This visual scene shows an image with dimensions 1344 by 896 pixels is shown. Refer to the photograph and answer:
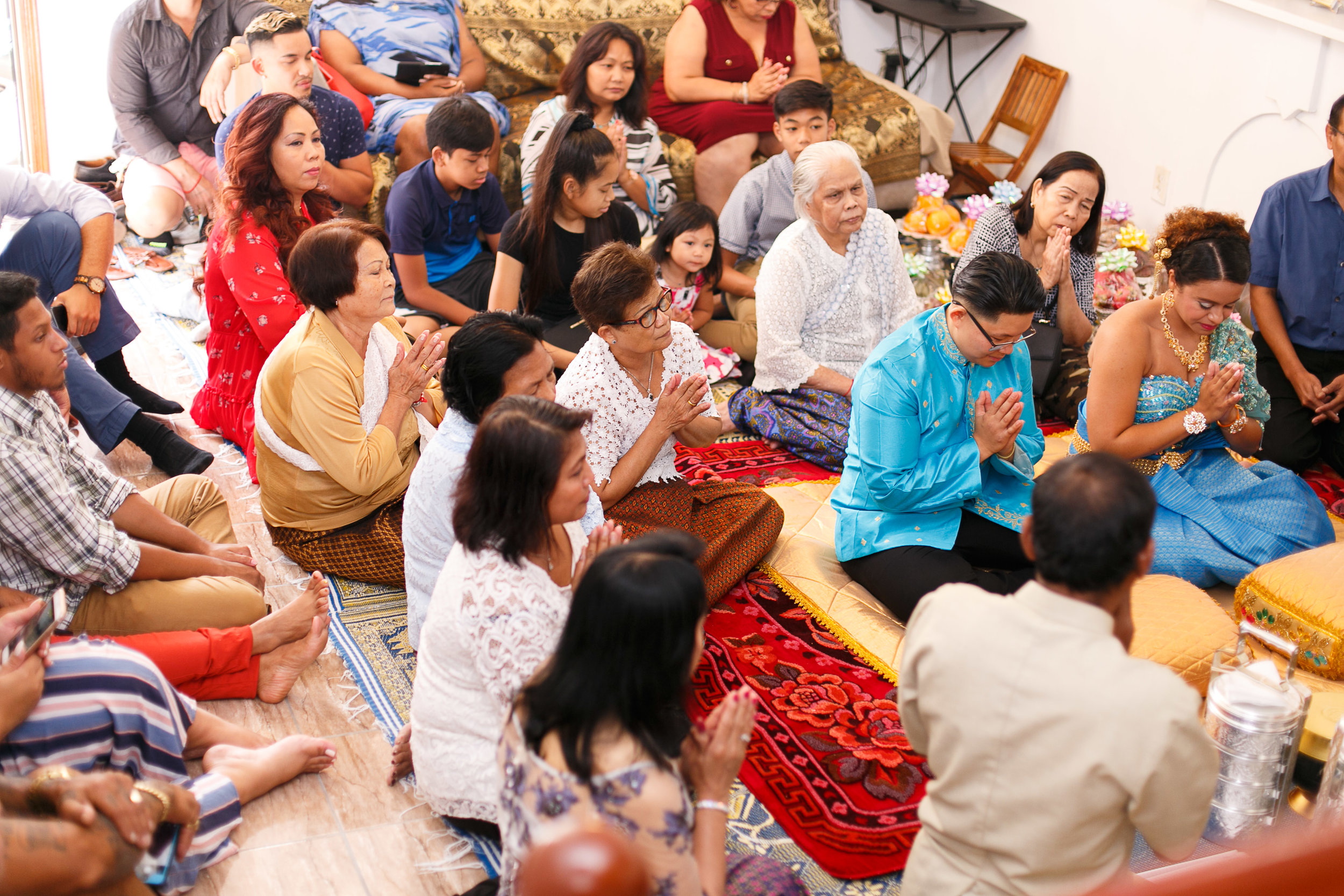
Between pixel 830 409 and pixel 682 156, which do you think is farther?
pixel 682 156

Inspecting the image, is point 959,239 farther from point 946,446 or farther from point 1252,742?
point 1252,742

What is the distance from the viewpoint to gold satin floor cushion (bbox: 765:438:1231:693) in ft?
8.47

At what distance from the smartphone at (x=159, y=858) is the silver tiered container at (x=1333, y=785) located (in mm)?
2097

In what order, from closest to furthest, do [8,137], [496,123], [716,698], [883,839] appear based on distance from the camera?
[883,839] < [716,698] < [496,123] < [8,137]

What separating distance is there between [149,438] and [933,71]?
5.42 metres

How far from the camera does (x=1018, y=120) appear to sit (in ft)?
21.7

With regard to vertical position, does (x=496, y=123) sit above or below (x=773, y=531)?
above

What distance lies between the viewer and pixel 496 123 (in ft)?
17.6

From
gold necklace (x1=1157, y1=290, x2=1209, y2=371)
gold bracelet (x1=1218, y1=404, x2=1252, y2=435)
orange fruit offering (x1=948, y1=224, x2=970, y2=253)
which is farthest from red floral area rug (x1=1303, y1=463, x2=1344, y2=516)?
orange fruit offering (x1=948, y1=224, x2=970, y2=253)

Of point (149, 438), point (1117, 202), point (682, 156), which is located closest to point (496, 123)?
point (682, 156)

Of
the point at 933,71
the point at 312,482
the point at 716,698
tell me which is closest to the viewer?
the point at 716,698

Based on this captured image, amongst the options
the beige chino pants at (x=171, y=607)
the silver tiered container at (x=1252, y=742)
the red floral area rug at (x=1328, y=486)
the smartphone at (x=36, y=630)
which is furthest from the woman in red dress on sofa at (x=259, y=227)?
the red floral area rug at (x=1328, y=486)

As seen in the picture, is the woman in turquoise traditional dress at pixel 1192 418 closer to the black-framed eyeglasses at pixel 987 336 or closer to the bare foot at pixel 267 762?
the black-framed eyeglasses at pixel 987 336

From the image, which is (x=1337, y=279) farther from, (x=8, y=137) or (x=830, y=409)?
(x=8, y=137)
